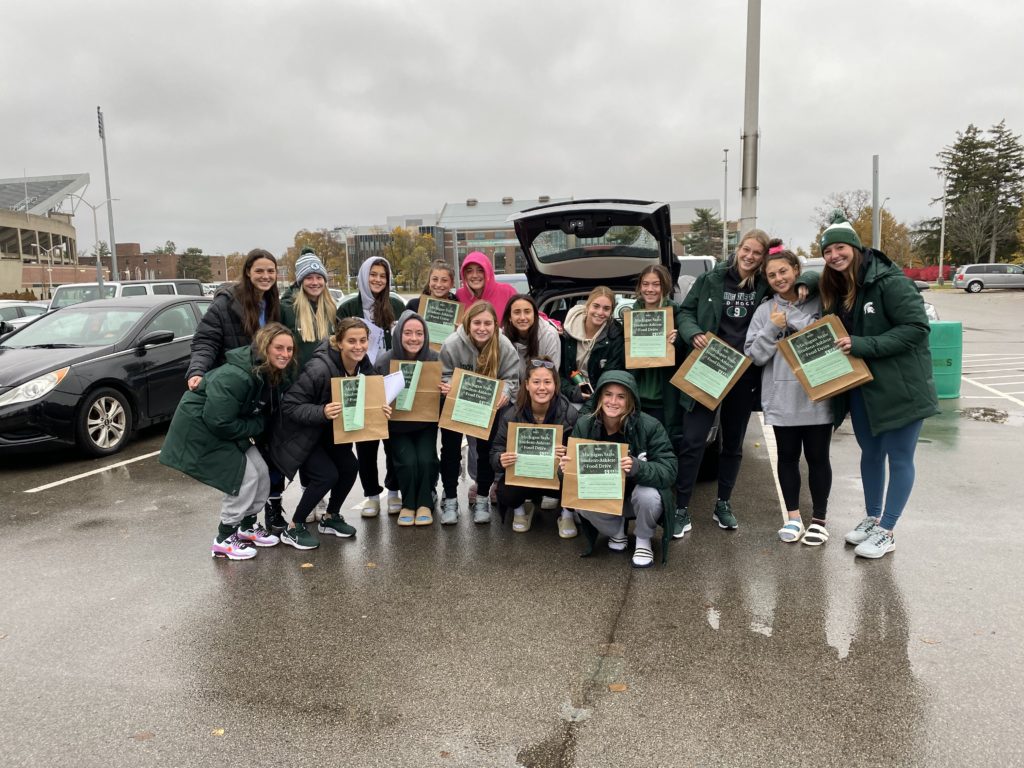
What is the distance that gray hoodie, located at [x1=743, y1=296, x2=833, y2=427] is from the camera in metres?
4.36

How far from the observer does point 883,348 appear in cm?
404

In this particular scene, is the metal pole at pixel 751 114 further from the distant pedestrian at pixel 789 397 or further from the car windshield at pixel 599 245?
the distant pedestrian at pixel 789 397

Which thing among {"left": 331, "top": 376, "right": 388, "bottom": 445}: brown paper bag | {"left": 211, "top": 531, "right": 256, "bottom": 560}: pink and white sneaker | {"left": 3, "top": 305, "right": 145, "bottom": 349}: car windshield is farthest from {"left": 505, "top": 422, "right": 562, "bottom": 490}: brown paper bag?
{"left": 3, "top": 305, "right": 145, "bottom": 349}: car windshield

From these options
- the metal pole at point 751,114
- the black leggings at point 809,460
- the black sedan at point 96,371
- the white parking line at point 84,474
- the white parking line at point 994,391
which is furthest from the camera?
the white parking line at point 994,391

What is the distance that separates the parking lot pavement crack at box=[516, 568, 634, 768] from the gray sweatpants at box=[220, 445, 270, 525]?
92.2 inches

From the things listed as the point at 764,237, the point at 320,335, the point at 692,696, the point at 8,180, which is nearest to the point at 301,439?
the point at 320,335

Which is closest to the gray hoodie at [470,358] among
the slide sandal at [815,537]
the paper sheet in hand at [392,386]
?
the paper sheet in hand at [392,386]

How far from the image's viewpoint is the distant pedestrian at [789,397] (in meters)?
4.34

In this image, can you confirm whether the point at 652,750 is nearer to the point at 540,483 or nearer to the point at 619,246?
the point at 540,483

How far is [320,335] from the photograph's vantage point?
16.6ft

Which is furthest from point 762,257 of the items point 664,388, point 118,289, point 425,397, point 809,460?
point 118,289

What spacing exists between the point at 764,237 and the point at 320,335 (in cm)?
304

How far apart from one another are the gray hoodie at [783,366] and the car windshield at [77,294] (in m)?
14.7

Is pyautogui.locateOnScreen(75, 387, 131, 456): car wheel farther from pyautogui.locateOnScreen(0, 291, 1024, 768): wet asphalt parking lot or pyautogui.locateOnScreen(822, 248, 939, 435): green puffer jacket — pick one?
pyautogui.locateOnScreen(822, 248, 939, 435): green puffer jacket
